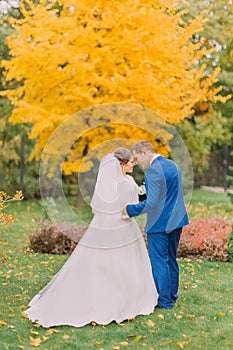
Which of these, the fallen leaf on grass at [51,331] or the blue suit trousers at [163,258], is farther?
the blue suit trousers at [163,258]

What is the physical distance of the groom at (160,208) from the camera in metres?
5.58

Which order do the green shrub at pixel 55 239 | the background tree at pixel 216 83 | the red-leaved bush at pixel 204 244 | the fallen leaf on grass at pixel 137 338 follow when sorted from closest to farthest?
the fallen leaf on grass at pixel 137 338 < the red-leaved bush at pixel 204 244 < the green shrub at pixel 55 239 < the background tree at pixel 216 83

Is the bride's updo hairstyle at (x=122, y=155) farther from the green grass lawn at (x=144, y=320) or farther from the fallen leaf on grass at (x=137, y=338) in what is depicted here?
the fallen leaf on grass at (x=137, y=338)

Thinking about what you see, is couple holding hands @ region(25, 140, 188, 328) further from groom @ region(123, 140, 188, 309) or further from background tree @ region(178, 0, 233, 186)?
background tree @ region(178, 0, 233, 186)

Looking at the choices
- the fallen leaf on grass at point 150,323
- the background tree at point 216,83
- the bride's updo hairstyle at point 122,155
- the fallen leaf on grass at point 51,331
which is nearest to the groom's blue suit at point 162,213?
the bride's updo hairstyle at point 122,155

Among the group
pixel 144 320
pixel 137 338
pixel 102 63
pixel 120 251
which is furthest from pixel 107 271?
pixel 102 63

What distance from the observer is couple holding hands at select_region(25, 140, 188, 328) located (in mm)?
5461

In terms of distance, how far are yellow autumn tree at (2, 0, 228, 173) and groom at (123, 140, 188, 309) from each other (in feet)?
15.2

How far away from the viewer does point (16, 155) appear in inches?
712

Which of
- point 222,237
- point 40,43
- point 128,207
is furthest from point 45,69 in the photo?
point 128,207

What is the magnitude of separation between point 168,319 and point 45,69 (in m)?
6.46

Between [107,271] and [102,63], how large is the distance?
6213 mm

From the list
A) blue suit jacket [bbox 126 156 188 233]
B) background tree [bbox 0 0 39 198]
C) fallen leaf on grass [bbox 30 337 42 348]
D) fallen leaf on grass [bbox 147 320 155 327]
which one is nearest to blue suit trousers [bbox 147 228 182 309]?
blue suit jacket [bbox 126 156 188 233]

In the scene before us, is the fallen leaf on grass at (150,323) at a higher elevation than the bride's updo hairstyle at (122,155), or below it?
below
